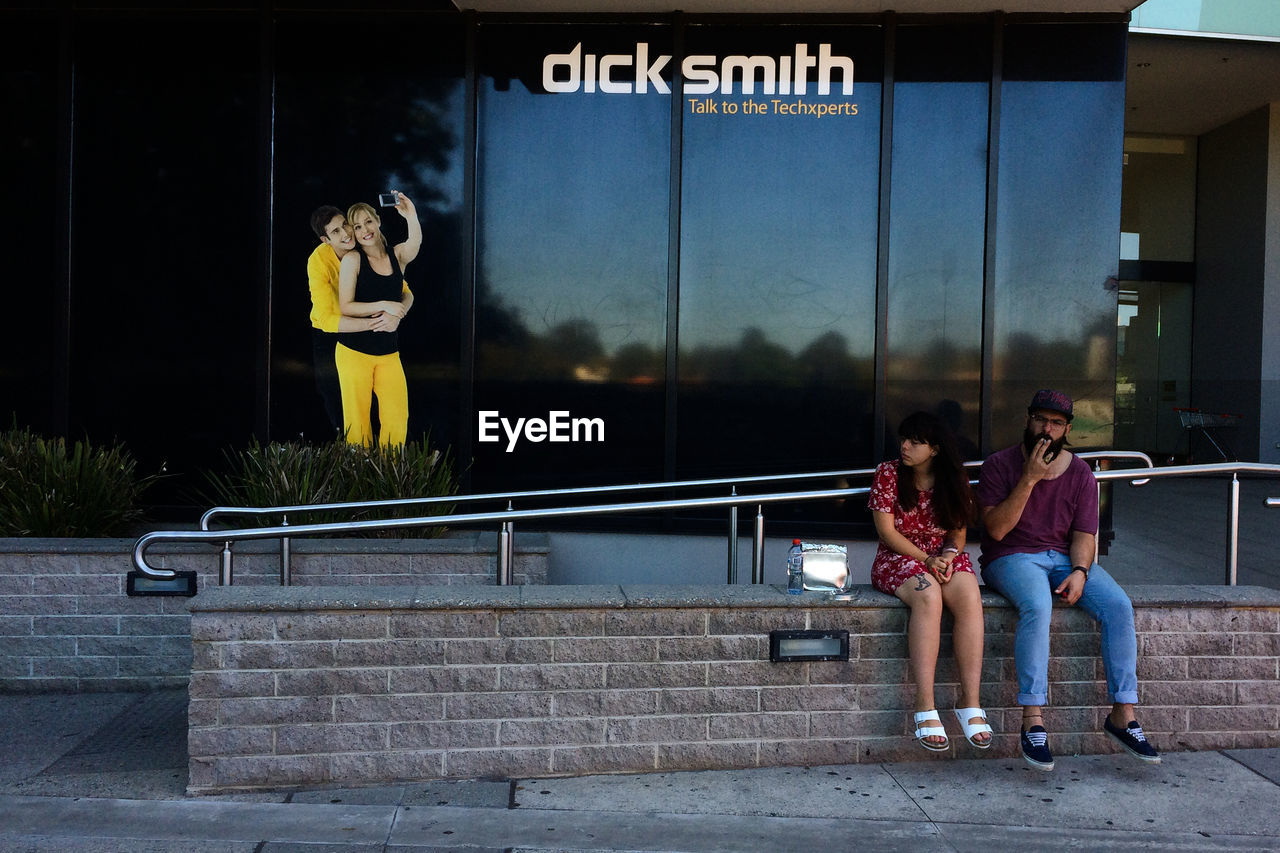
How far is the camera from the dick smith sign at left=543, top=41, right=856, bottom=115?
27.7 feet

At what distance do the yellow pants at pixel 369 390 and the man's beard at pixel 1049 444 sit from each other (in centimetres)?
508

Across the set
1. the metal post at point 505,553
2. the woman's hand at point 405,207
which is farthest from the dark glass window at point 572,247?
the metal post at point 505,553

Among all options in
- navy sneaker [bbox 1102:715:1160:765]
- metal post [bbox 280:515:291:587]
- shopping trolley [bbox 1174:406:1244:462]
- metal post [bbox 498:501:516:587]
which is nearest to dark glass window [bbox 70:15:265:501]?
metal post [bbox 280:515:291:587]

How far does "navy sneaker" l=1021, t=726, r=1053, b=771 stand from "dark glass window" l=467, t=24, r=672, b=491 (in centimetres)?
424

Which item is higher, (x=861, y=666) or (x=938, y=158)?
(x=938, y=158)

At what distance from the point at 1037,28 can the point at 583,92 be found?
3.48 meters

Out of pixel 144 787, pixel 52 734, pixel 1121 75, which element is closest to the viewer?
pixel 144 787

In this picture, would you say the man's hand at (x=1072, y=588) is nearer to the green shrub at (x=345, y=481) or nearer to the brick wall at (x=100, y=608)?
the brick wall at (x=100, y=608)

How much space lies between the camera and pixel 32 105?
8.66m

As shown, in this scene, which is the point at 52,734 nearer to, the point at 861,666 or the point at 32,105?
the point at 861,666

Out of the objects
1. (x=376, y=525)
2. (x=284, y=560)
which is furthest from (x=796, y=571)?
(x=284, y=560)

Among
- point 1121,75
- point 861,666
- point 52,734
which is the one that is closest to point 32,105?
point 52,734

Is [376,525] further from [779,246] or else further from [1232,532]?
[779,246]

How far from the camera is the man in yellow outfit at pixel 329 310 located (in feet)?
28.2
